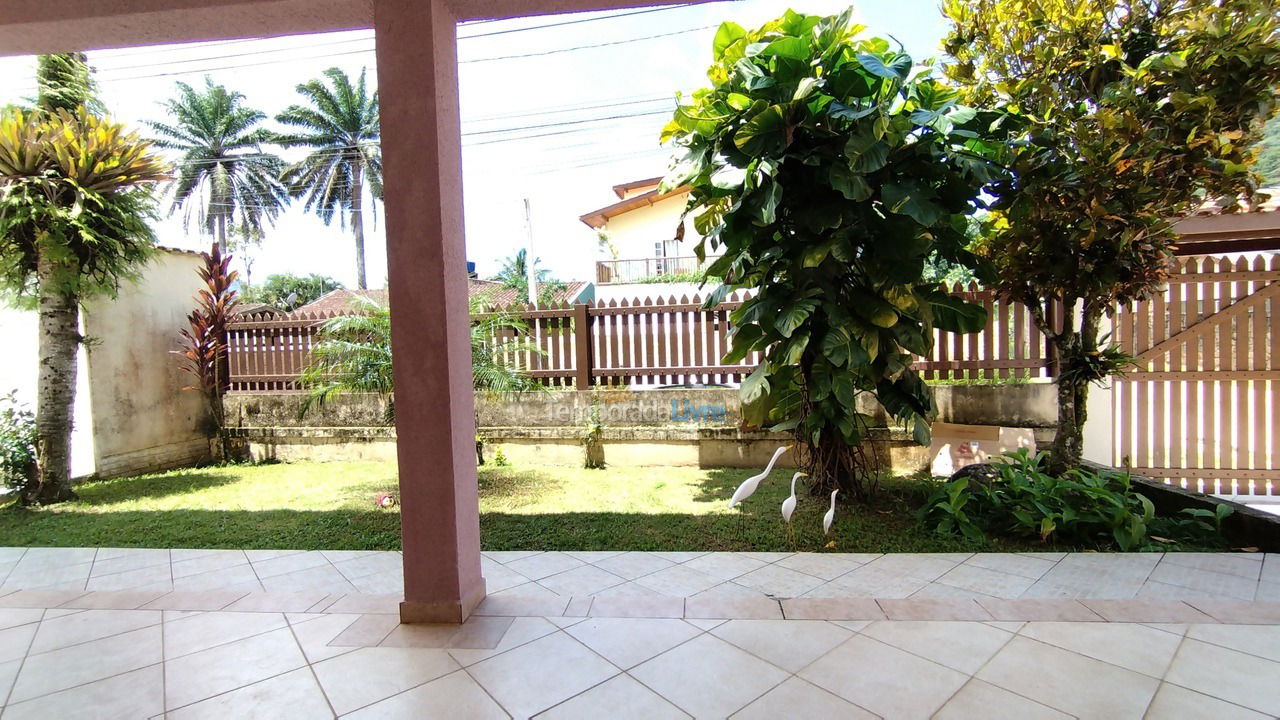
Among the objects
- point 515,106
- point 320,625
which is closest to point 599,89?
point 515,106

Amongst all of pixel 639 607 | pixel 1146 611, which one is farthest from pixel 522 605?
pixel 1146 611

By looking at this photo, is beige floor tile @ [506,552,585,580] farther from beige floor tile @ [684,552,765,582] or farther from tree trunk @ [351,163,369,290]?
tree trunk @ [351,163,369,290]

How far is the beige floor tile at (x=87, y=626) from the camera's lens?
241 cm

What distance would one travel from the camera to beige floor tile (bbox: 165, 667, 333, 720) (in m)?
1.85

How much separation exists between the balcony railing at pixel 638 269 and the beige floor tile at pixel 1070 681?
55.4 ft

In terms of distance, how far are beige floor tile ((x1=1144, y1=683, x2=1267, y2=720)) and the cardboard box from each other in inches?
114

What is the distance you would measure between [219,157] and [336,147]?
574cm

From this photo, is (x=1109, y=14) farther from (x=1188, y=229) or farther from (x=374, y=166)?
(x=374, y=166)

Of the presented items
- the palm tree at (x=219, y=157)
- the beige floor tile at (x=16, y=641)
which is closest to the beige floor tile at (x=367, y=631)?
the beige floor tile at (x=16, y=641)

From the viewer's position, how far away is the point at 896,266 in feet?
11.4

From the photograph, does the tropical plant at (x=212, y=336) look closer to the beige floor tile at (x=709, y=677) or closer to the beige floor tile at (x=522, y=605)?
the beige floor tile at (x=522, y=605)

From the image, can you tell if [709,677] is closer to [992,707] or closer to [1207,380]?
[992,707]

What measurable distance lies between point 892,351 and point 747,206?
1.34 m

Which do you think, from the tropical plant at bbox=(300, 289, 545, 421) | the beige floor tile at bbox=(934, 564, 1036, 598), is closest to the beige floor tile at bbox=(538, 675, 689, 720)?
the beige floor tile at bbox=(934, 564, 1036, 598)
